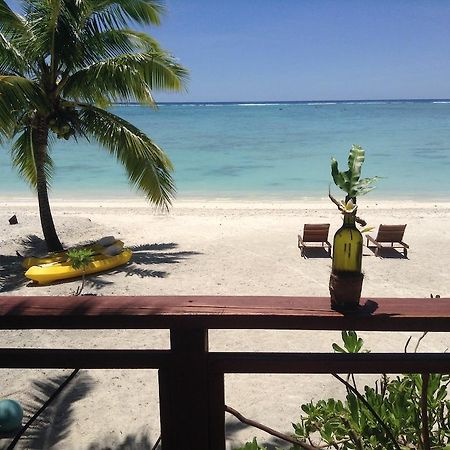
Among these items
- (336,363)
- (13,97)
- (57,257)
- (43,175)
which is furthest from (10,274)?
(336,363)

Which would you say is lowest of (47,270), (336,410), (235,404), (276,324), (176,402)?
(235,404)

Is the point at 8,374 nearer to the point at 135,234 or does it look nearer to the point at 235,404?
the point at 235,404

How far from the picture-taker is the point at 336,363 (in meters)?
1.26

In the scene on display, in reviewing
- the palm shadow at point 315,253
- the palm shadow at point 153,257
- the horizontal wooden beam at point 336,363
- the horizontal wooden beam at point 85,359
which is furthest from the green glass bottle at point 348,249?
the palm shadow at point 315,253

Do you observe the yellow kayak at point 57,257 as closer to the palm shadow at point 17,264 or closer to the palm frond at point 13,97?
the palm shadow at point 17,264

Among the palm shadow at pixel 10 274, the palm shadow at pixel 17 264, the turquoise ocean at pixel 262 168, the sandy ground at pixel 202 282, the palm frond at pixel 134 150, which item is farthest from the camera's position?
the turquoise ocean at pixel 262 168

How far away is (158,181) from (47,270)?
2.51m

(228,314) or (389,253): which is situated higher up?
(228,314)

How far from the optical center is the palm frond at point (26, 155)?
366 inches

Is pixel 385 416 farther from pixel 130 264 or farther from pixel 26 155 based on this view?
pixel 26 155

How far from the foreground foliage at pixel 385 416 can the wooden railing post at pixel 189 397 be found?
200 mm

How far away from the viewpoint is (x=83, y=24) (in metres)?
8.57

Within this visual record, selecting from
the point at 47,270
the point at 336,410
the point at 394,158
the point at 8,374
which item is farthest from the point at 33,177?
the point at 394,158

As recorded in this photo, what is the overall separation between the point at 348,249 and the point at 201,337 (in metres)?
0.58
